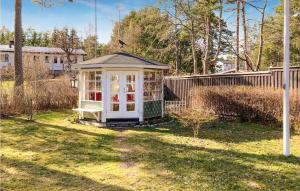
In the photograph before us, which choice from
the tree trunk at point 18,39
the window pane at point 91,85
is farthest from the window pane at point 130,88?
the tree trunk at point 18,39

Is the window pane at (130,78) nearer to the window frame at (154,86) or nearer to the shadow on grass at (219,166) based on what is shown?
the window frame at (154,86)

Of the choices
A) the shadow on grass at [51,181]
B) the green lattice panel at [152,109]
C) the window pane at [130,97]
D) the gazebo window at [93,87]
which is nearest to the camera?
the shadow on grass at [51,181]

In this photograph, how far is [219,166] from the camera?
26.0ft

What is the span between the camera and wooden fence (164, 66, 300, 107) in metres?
14.7

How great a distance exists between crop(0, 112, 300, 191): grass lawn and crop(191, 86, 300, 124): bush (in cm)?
113

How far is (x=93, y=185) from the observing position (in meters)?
6.58

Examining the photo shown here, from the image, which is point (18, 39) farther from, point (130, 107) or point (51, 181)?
point (51, 181)

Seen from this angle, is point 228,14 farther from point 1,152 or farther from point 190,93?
point 1,152

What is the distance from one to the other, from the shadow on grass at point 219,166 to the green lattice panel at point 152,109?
4.48m

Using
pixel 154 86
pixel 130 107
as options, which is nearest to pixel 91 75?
pixel 130 107

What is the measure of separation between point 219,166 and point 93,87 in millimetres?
8359

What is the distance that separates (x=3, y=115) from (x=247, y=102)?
37.7 feet

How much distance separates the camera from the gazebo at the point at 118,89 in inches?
565

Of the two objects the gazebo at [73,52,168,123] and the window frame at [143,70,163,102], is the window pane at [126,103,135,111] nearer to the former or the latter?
the gazebo at [73,52,168,123]
